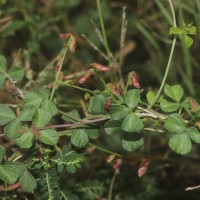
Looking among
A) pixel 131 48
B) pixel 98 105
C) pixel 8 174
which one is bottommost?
pixel 131 48

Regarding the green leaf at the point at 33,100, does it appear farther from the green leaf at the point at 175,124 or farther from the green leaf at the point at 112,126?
the green leaf at the point at 175,124

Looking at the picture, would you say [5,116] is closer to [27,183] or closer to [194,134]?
[27,183]

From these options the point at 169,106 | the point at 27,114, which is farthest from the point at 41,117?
the point at 169,106

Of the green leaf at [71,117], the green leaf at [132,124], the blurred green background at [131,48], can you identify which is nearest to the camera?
the green leaf at [132,124]

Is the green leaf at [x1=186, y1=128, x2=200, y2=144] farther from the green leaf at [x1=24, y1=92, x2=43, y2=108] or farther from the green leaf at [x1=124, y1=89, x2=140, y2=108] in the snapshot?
the green leaf at [x1=24, y1=92, x2=43, y2=108]

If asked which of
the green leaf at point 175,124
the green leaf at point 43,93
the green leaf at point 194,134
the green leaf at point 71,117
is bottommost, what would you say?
the green leaf at point 194,134

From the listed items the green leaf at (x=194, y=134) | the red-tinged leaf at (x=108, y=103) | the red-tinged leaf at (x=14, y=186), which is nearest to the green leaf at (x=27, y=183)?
the red-tinged leaf at (x=14, y=186)

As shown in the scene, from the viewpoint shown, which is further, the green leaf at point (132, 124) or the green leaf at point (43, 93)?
the green leaf at point (43, 93)
